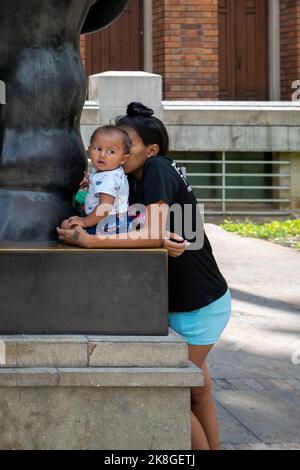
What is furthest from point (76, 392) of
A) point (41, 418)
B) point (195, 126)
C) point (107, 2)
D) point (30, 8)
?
point (195, 126)

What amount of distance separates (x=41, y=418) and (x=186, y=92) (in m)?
14.6

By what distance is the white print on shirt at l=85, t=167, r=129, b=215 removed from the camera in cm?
364

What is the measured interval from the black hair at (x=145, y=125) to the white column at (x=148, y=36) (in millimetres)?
14731

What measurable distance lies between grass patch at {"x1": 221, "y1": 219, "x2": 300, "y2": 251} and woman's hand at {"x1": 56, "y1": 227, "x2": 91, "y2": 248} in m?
9.72

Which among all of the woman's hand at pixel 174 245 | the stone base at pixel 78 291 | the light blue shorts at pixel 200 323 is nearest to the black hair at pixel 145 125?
the woman's hand at pixel 174 245

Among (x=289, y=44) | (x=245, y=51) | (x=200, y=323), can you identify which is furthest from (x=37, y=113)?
(x=245, y=51)

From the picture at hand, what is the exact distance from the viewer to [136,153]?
3.83 metres

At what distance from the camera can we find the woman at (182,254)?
375 centimetres

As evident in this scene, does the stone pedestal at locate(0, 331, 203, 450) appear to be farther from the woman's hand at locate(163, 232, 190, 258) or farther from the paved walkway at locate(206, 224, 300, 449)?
the paved walkway at locate(206, 224, 300, 449)

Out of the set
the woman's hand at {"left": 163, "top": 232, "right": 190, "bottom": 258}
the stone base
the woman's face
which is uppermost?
the woman's face

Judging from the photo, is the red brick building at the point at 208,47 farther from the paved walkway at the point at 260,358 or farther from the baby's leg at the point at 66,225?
the baby's leg at the point at 66,225

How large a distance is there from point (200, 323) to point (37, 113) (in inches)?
41.6

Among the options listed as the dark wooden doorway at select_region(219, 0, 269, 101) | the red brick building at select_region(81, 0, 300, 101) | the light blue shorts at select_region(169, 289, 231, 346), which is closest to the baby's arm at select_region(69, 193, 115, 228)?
the light blue shorts at select_region(169, 289, 231, 346)

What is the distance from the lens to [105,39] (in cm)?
1841
